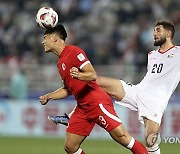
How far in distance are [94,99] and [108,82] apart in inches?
46.0

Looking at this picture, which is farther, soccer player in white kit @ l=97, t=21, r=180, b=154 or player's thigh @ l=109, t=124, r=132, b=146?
soccer player in white kit @ l=97, t=21, r=180, b=154

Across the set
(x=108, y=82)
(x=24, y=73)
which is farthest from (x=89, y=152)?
(x=24, y=73)

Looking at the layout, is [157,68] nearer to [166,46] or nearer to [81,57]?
[166,46]

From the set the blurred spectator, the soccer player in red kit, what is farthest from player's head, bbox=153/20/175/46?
the blurred spectator

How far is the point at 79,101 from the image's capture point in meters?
10.3

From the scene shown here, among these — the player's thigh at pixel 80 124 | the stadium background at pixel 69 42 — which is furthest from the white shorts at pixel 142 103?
the stadium background at pixel 69 42

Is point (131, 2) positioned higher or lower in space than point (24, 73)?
higher

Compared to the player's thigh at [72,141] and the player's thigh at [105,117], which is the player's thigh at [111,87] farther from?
the player's thigh at [72,141]

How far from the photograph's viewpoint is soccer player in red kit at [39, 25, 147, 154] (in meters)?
10.1

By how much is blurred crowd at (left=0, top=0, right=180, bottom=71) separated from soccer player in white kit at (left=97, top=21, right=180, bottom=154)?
7964 millimetres

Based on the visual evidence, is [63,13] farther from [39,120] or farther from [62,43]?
[62,43]

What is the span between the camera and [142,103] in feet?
37.1

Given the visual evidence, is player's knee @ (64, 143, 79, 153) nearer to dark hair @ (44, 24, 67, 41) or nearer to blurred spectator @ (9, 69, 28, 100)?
dark hair @ (44, 24, 67, 41)

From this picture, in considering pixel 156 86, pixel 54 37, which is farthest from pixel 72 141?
pixel 156 86
